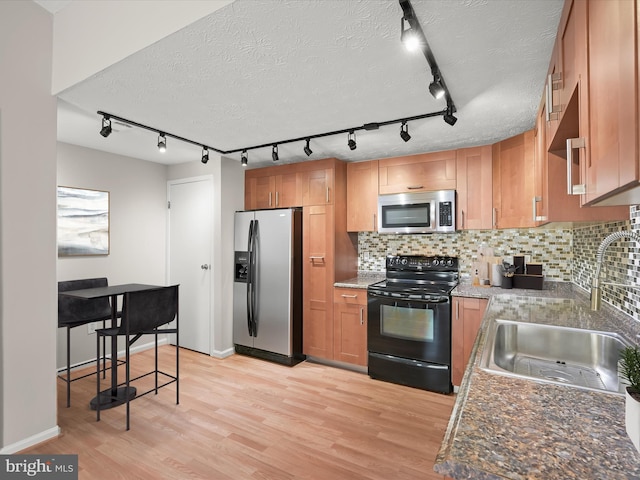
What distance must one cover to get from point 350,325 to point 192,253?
2081 mm

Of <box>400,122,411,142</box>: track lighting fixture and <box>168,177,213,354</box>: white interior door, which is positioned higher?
<box>400,122,411,142</box>: track lighting fixture

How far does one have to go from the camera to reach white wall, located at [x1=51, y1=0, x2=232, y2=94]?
147 cm

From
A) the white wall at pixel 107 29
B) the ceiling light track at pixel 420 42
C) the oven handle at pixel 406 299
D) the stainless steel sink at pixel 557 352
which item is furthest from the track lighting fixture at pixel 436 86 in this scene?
the oven handle at pixel 406 299

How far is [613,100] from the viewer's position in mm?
692

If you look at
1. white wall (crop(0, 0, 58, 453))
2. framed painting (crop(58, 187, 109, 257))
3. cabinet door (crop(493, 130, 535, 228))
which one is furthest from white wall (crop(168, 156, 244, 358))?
cabinet door (crop(493, 130, 535, 228))

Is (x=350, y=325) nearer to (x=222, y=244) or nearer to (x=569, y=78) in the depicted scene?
(x=222, y=244)

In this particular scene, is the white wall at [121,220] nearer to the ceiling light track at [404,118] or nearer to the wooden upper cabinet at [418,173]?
the ceiling light track at [404,118]

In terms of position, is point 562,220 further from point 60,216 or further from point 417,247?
point 60,216

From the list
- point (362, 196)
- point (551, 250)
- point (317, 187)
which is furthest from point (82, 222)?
point (551, 250)

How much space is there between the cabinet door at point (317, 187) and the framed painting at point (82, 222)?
215cm

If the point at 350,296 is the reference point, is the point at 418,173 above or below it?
above

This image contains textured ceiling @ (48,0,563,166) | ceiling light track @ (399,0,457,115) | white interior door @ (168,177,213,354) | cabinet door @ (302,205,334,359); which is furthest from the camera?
white interior door @ (168,177,213,354)

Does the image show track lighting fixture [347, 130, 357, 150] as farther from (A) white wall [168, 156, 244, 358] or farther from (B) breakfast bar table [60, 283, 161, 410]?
(B) breakfast bar table [60, 283, 161, 410]

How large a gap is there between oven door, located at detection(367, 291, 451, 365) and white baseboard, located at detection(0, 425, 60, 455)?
97.3 inches
